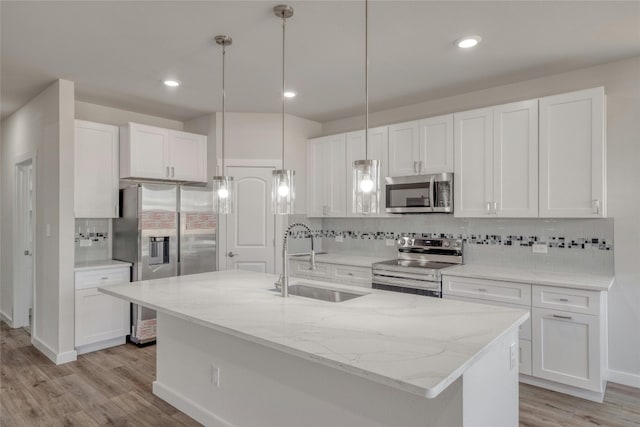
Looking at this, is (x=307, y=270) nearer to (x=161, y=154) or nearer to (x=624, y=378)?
(x=161, y=154)

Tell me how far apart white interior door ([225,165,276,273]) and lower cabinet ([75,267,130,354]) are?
119 cm

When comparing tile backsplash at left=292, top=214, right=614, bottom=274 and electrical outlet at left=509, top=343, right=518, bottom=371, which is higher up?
tile backsplash at left=292, top=214, right=614, bottom=274

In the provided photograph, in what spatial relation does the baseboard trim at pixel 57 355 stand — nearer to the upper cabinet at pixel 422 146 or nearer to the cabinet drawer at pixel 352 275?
the cabinet drawer at pixel 352 275

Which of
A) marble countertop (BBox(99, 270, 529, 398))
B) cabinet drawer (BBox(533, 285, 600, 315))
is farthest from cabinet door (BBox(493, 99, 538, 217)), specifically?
marble countertop (BBox(99, 270, 529, 398))

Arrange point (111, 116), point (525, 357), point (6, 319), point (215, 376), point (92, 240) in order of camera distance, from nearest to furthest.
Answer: point (215, 376), point (525, 357), point (92, 240), point (111, 116), point (6, 319)

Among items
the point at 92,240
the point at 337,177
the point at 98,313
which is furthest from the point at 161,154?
the point at 337,177

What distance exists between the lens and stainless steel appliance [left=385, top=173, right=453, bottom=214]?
3.75 metres

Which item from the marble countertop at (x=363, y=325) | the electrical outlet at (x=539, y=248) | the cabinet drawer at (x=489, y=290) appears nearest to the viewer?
the marble countertop at (x=363, y=325)

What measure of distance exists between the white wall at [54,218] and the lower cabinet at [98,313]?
88mm

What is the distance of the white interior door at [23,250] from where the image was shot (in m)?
4.71

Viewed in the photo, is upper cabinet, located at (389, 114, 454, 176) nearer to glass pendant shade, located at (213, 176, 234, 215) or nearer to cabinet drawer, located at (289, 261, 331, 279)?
cabinet drawer, located at (289, 261, 331, 279)

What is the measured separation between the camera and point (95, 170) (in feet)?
13.3

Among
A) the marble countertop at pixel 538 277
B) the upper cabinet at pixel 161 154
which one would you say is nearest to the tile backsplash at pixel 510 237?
the marble countertop at pixel 538 277

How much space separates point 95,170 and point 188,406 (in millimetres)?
2675
